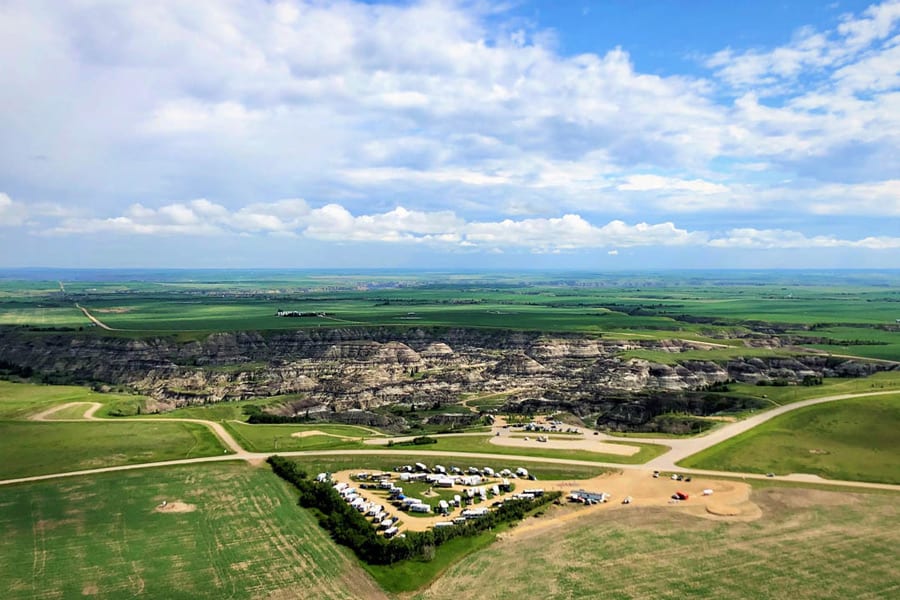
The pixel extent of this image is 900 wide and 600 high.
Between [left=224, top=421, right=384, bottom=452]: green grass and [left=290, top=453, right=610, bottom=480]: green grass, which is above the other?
[left=290, top=453, right=610, bottom=480]: green grass

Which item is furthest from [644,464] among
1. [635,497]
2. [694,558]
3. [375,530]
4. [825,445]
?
[375,530]

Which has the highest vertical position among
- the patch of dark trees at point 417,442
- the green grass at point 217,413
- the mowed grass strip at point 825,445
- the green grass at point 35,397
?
the mowed grass strip at point 825,445

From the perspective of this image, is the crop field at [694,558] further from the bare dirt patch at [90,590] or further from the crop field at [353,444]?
the bare dirt patch at [90,590]

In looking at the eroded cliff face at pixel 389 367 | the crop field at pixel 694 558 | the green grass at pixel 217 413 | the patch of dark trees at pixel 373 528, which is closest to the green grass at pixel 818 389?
the eroded cliff face at pixel 389 367

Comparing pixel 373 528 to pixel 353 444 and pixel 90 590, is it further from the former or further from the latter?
pixel 353 444

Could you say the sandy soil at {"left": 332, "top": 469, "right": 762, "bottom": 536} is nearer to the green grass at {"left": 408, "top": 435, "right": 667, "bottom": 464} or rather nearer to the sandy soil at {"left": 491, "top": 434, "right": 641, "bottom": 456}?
the green grass at {"left": 408, "top": 435, "right": 667, "bottom": 464}

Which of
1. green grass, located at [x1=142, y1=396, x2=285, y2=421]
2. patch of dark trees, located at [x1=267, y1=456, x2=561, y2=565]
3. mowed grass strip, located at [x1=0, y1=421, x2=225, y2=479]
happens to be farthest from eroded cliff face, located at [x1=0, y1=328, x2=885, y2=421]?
patch of dark trees, located at [x1=267, y1=456, x2=561, y2=565]
